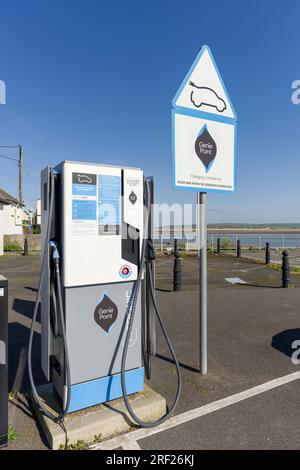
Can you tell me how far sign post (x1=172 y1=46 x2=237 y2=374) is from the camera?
3350 millimetres

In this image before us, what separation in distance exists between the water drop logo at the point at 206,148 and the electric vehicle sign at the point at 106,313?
1.79 metres

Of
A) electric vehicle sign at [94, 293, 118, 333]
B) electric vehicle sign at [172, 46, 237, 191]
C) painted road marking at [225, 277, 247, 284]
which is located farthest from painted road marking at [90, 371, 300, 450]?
painted road marking at [225, 277, 247, 284]

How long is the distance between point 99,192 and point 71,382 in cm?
159

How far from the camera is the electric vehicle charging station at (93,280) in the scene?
8.55ft

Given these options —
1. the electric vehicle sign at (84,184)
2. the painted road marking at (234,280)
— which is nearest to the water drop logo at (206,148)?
the electric vehicle sign at (84,184)

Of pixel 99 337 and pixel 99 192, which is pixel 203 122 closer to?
pixel 99 192

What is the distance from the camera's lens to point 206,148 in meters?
3.52

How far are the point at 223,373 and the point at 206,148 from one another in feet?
8.36

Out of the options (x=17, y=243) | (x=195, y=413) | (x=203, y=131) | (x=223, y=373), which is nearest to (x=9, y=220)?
(x=17, y=243)

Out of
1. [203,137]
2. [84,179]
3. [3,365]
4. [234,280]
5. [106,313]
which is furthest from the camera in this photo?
[234,280]

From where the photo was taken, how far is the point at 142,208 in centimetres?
294

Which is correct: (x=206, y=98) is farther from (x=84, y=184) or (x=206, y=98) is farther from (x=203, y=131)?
(x=84, y=184)
